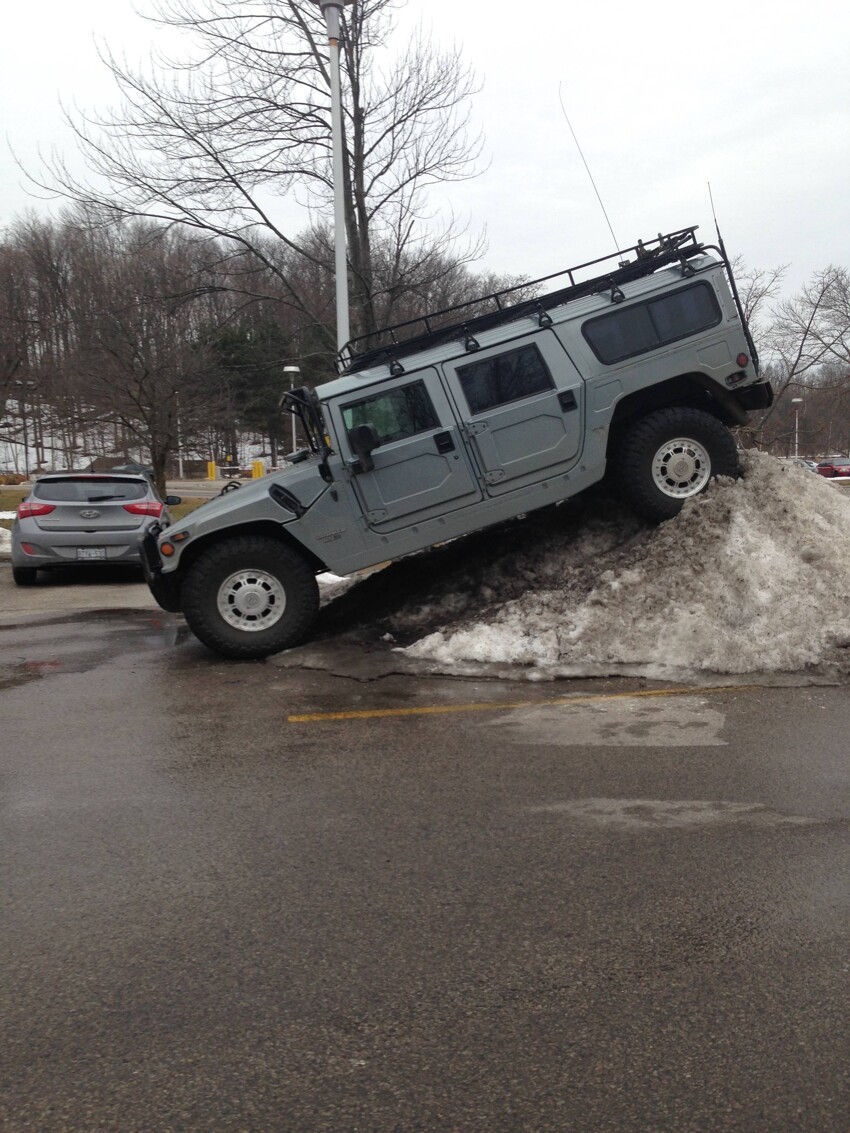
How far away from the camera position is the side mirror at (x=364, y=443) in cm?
766

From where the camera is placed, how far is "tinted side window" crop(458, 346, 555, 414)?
7.89 metres

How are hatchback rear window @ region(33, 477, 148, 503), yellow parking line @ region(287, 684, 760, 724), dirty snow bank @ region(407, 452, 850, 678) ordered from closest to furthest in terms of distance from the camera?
yellow parking line @ region(287, 684, 760, 724)
dirty snow bank @ region(407, 452, 850, 678)
hatchback rear window @ region(33, 477, 148, 503)

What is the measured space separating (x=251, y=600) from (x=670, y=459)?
3.63 m

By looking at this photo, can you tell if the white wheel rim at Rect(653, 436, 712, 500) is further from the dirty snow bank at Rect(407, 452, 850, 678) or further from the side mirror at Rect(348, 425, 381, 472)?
the side mirror at Rect(348, 425, 381, 472)

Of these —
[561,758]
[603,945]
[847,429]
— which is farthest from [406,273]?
[847,429]

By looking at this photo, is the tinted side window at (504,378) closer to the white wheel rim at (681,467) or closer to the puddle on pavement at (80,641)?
the white wheel rim at (681,467)

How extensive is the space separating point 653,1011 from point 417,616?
5.64m

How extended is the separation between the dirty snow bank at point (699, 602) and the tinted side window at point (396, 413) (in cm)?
158

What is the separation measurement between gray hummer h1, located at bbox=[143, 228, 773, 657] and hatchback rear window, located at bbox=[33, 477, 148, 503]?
492 cm

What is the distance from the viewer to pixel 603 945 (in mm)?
3303

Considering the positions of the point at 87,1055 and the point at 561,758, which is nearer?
the point at 87,1055

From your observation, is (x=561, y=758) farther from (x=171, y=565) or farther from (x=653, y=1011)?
(x=171, y=565)

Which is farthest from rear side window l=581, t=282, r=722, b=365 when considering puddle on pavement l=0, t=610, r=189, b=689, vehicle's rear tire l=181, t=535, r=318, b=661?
puddle on pavement l=0, t=610, r=189, b=689

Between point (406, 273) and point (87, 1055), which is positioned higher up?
point (406, 273)
